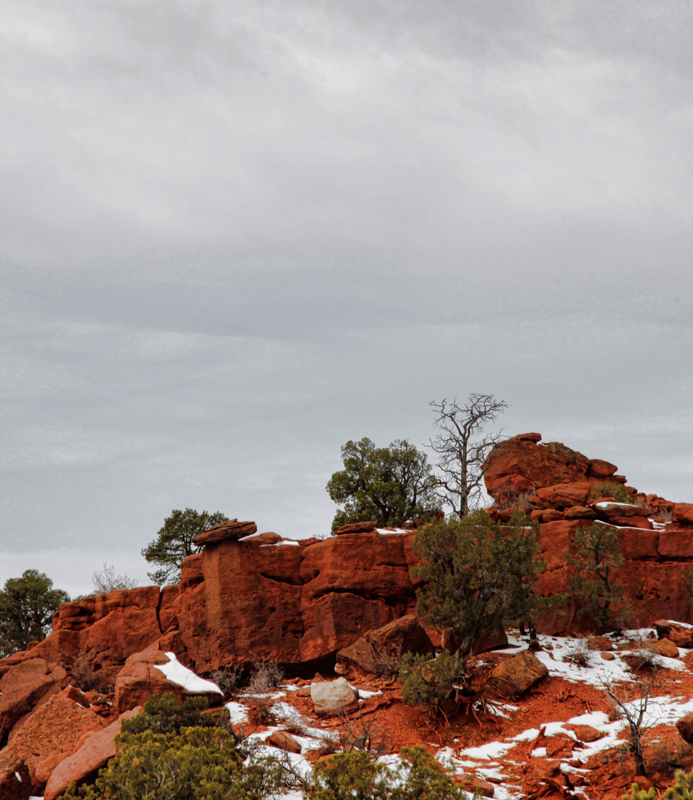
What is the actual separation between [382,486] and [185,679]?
18.2 metres

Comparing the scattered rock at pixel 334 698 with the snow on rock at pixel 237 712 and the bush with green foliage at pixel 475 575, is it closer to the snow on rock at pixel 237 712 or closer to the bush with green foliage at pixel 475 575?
the snow on rock at pixel 237 712

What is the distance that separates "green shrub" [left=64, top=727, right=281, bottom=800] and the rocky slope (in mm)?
6934

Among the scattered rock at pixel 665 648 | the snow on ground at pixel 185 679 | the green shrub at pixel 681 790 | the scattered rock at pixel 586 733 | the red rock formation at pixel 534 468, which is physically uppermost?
the red rock formation at pixel 534 468

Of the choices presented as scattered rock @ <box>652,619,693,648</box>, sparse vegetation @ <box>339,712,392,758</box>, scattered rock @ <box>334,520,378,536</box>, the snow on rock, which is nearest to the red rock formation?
scattered rock @ <box>334,520,378,536</box>

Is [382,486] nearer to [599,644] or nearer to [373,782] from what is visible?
[599,644]

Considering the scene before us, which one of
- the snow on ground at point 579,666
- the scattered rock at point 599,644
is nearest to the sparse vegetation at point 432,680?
the snow on ground at point 579,666

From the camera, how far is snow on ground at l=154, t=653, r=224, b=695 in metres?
19.2

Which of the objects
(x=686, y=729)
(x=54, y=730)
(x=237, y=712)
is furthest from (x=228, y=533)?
(x=686, y=729)

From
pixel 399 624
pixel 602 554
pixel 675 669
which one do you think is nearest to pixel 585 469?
pixel 602 554

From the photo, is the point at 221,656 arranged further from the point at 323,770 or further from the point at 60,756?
the point at 323,770

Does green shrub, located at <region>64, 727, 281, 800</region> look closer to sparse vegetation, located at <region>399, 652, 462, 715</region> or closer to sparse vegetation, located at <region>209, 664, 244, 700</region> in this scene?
sparse vegetation, located at <region>399, 652, 462, 715</region>

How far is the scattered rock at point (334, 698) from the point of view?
19.0 m

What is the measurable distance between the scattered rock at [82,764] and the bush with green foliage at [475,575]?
9981 mm

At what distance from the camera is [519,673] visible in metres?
20.2
